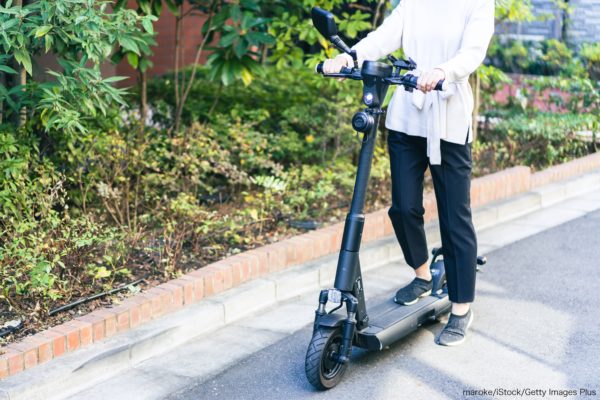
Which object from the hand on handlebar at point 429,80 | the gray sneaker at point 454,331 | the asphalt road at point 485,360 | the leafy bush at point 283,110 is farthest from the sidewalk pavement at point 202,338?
the hand on handlebar at point 429,80

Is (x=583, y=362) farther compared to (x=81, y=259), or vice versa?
(x=81, y=259)

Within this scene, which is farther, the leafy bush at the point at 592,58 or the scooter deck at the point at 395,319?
the leafy bush at the point at 592,58

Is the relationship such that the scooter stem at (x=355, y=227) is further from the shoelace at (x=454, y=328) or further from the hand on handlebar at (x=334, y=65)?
the shoelace at (x=454, y=328)

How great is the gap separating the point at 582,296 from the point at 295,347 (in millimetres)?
1884

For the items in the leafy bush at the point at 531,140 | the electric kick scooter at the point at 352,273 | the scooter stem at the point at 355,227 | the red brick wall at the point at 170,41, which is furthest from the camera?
the red brick wall at the point at 170,41

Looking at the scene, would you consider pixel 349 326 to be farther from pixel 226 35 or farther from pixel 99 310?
pixel 226 35

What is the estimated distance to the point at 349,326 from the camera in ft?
13.2

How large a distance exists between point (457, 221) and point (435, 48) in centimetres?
88

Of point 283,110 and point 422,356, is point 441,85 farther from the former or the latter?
point 283,110

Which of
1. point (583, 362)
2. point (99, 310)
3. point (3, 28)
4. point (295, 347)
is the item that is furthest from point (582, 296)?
point (3, 28)

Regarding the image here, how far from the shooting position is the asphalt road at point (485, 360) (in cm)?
A: 406

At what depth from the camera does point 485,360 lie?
4387 mm

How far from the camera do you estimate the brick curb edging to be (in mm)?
4102

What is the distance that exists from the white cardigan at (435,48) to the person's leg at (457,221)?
0.09 metres
